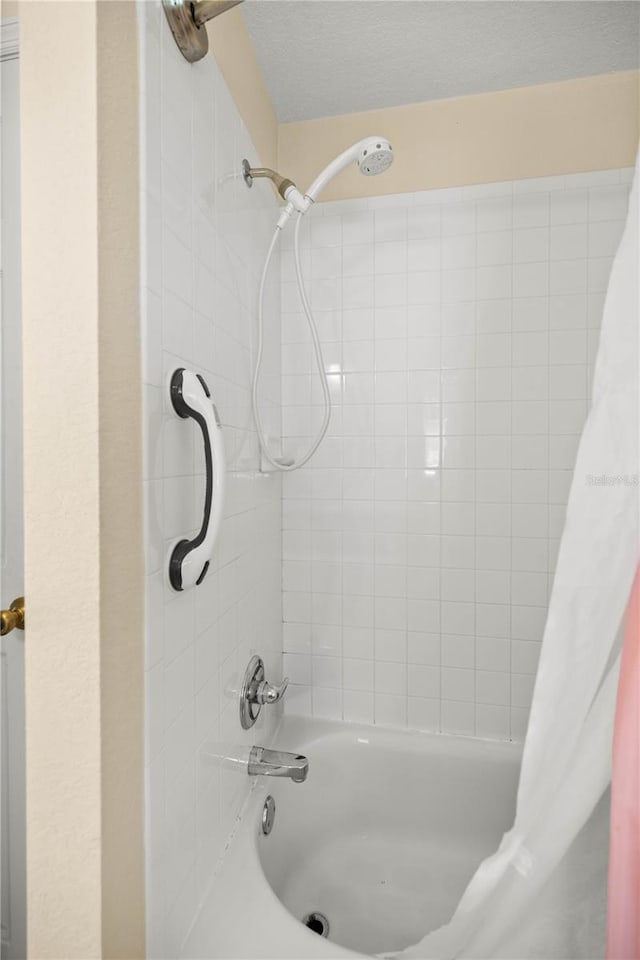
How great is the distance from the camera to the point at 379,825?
1433 mm

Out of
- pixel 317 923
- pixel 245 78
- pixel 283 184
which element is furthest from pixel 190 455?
pixel 317 923

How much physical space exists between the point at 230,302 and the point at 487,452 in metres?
0.82

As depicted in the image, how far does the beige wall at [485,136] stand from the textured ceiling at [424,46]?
0.12 feet

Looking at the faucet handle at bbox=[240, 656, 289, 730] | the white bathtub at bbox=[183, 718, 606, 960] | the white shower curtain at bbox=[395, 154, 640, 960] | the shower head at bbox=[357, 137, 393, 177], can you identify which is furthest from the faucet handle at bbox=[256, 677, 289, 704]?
the shower head at bbox=[357, 137, 393, 177]

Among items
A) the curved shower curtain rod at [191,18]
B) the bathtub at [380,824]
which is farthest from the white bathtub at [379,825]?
the curved shower curtain rod at [191,18]

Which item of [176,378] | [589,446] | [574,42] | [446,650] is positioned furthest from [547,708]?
[574,42]

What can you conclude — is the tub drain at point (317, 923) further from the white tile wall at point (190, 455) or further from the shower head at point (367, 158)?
the shower head at point (367, 158)

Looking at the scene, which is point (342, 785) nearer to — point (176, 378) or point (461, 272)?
point (176, 378)

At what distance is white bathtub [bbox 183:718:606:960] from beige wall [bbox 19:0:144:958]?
55 centimetres

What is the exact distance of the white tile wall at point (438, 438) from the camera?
1394 mm

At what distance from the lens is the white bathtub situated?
1.24 m

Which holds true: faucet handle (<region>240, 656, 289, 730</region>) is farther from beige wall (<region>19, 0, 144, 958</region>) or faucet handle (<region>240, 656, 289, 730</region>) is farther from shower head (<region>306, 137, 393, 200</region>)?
shower head (<region>306, 137, 393, 200</region>)

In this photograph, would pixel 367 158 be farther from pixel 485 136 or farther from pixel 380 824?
pixel 380 824

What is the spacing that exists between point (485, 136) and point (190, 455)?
129cm
